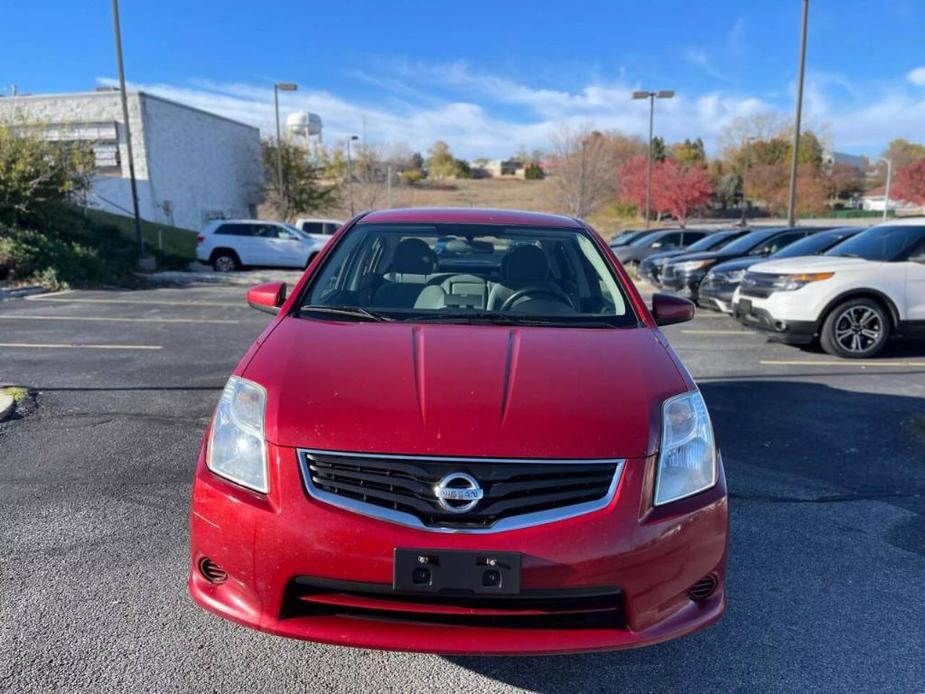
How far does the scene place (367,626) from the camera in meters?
2.11

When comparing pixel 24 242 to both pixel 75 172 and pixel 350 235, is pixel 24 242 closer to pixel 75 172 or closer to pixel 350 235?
pixel 75 172

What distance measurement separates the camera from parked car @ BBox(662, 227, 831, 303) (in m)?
13.1

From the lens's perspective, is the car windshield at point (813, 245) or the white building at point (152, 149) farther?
the white building at point (152, 149)

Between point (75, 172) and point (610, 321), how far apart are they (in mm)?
18658

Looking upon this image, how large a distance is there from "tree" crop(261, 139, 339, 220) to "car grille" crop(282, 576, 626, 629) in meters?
36.6

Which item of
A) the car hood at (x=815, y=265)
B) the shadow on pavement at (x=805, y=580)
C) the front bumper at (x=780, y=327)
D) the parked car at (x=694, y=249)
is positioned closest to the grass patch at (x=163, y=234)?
the parked car at (x=694, y=249)

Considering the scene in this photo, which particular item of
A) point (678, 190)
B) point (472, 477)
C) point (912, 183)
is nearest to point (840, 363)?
point (472, 477)

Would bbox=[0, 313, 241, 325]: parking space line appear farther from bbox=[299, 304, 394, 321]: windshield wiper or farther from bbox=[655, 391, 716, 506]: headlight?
bbox=[655, 391, 716, 506]: headlight

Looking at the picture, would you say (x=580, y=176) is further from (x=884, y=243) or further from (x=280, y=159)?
(x=884, y=243)

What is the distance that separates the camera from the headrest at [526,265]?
12.3 feet

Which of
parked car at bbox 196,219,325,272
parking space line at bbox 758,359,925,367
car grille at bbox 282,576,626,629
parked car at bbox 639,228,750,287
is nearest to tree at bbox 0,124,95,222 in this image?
parked car at bbox 196,219,325,272

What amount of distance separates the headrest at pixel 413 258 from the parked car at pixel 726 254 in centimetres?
1000

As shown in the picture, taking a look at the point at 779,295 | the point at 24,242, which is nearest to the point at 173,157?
the point at 24,242

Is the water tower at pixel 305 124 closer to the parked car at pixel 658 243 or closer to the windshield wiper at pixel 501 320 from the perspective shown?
the parked car at pixel 658 243
